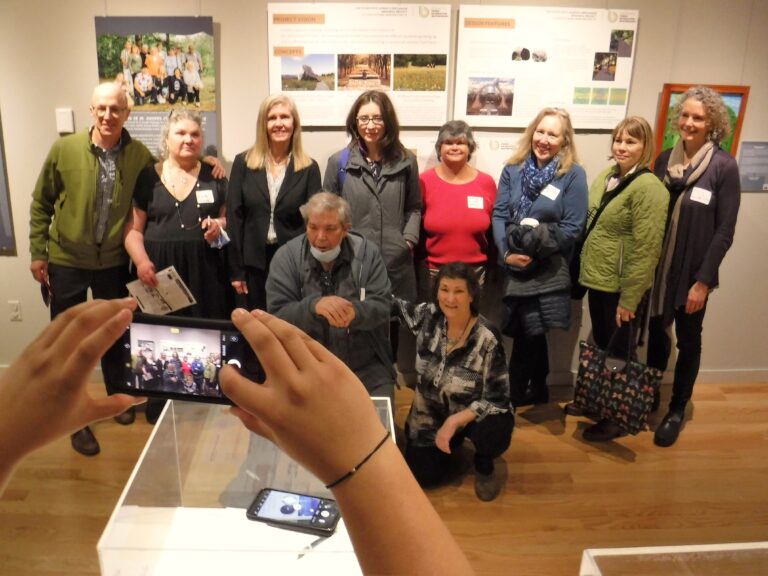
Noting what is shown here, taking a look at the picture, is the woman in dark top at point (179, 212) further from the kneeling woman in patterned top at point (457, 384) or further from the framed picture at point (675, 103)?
the framed picture at point (675, 103)

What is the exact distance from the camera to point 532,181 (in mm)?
3064

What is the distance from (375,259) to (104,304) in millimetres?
2003

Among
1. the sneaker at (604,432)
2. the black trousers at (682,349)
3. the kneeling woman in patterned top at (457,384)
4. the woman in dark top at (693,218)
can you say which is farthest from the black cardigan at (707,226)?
the kneeling woman in patterned top at (457,384)

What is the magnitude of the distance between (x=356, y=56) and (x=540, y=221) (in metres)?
1.24

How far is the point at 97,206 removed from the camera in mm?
2889

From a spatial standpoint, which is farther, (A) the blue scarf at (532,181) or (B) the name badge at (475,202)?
(B) the name badge at (475,202)

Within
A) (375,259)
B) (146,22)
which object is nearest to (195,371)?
(375,259)

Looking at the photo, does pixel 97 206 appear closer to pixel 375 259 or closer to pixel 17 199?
pixel 17 199

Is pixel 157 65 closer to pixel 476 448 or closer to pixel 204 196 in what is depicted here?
pixel 204 196

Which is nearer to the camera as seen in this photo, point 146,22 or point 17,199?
point 146,22

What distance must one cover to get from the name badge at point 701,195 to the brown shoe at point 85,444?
9.95 feet

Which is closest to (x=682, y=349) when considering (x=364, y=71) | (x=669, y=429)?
(x=669, y=429)

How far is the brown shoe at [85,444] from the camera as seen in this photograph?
114 inches

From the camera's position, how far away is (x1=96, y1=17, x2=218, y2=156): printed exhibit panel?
120 inches
